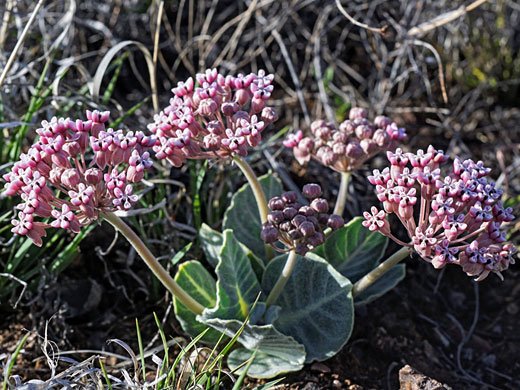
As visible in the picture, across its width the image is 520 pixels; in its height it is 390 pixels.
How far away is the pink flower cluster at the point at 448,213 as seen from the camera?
2133mm

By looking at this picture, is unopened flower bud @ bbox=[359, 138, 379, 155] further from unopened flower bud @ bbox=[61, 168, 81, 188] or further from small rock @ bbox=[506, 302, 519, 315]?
small rock @ bbox=[506, 302, 519, 315]

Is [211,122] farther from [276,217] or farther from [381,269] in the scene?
[381,269]

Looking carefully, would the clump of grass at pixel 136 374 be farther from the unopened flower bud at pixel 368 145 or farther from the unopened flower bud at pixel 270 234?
the unopened flower bud at pixel 368 145

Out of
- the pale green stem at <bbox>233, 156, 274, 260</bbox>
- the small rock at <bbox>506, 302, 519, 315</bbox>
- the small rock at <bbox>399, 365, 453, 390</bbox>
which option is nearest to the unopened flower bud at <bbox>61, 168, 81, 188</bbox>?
the pale green stem at <bbox>233, 156, 274, 260</bbox>

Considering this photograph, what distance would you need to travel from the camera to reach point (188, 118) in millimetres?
2338

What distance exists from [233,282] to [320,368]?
1.95 feet

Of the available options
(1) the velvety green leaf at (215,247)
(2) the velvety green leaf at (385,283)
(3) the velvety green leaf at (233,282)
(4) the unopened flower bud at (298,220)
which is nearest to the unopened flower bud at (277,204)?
(4) the unopened flower bud at (298,220)

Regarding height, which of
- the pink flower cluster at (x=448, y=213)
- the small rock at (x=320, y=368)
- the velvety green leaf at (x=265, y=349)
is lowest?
the small rock at (x=320, y=368)

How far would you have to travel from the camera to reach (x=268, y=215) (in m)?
2.38

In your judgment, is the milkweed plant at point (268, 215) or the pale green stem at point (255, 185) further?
the pale green stem at point (255, 185)

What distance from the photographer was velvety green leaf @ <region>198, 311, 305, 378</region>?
7.87 ft

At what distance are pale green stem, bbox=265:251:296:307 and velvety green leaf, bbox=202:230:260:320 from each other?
0.09 m

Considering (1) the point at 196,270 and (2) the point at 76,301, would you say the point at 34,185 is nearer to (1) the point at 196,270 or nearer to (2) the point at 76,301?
(1) the point at 196,270

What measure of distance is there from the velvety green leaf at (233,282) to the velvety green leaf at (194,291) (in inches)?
5.4
